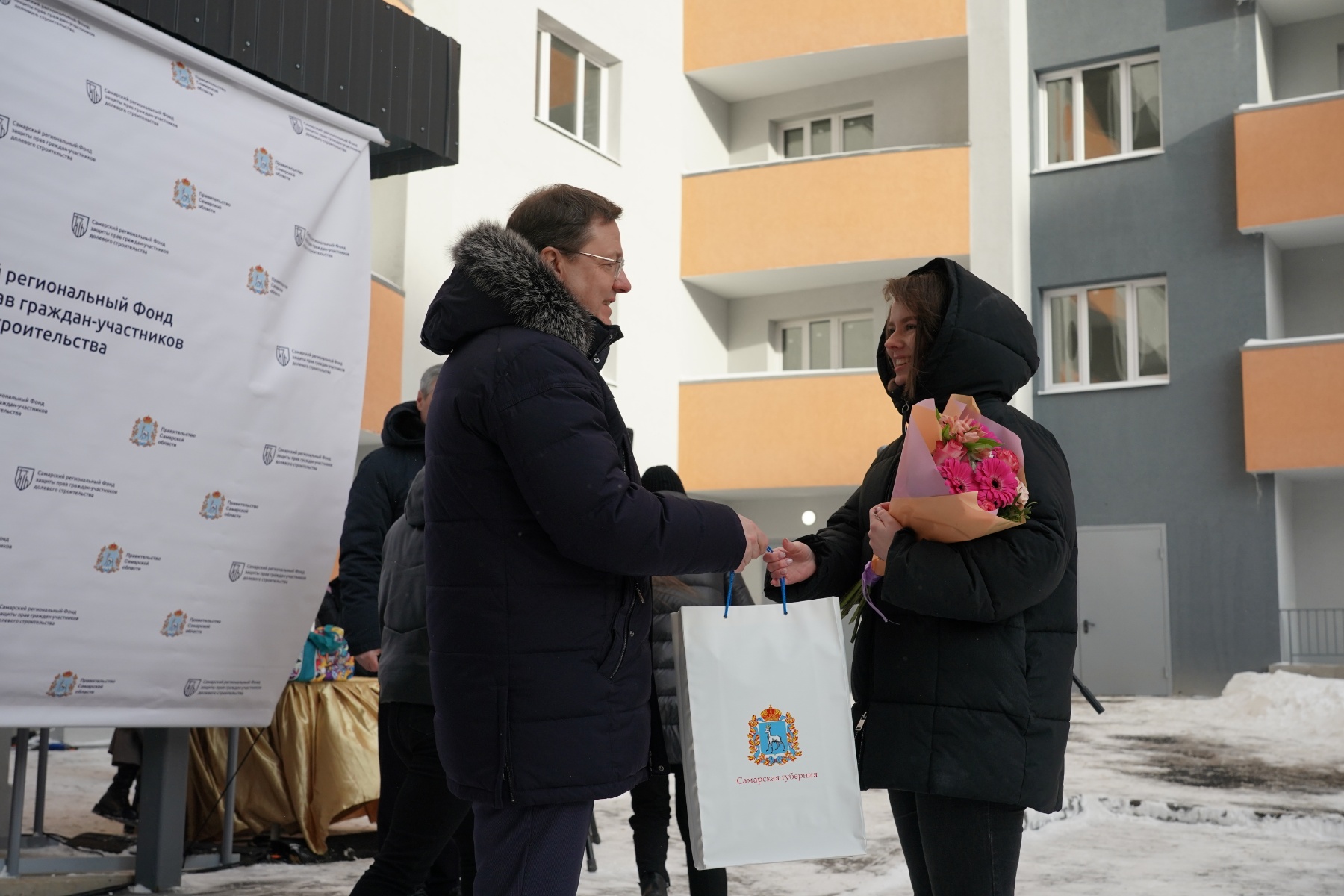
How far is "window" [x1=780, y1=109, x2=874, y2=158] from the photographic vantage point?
63.4 ft

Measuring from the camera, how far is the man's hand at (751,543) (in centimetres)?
267

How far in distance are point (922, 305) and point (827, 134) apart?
57.1ft

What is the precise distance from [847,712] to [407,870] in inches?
51.9

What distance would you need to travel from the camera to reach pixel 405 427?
5.19m

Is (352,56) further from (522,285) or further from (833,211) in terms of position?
(833,211)

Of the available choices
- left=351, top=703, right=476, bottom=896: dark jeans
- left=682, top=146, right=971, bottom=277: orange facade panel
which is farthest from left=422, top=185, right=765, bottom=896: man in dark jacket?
left=682, top=146, right=971, bottom=277: orange facade panel

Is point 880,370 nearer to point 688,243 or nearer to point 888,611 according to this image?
point 888,611

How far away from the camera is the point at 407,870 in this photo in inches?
132

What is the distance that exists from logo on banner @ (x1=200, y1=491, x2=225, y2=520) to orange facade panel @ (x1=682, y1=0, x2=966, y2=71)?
1529cm

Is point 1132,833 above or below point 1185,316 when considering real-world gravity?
below

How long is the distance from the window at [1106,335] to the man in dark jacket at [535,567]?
1598cm

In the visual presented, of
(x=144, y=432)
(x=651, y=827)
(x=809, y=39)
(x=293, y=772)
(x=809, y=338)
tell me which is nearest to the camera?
(x=144, y=432)

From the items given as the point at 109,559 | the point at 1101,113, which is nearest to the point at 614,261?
the point at 109,559

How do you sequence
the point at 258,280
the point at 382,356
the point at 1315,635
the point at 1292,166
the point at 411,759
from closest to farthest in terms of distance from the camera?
the point at 411,759 → the point at 258,280 → the point at 382,356 → the point at 1292,166 → the point at 1315,635
